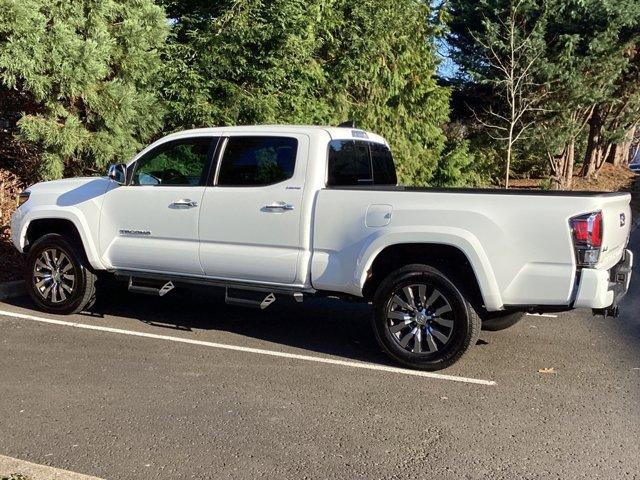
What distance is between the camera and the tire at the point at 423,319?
208 inches

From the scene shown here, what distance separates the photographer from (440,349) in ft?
17.7

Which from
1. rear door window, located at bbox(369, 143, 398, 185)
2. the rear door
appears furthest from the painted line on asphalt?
rear door window, located at bbox(369, 143, 398, 185)

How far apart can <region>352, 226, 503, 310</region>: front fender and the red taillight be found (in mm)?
666

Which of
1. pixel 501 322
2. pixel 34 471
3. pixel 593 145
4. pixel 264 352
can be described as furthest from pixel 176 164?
pixel 593 145

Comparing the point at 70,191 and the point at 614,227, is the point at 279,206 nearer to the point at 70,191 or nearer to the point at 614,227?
the point at 70,191

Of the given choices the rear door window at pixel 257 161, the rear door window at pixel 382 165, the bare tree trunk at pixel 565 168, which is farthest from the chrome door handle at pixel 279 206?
the bare tree trunk at pixel 565 168

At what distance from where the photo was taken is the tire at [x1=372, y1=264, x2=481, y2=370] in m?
5.29

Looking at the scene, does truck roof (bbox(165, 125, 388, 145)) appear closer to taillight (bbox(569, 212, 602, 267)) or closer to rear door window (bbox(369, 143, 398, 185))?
rear door window (bbox(369, 143, 398, 185))

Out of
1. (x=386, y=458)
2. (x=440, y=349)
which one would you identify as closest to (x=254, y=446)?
(x=386, y=458)

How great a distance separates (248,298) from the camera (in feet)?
19.6

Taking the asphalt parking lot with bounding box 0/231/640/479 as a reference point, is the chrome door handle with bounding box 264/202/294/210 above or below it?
above

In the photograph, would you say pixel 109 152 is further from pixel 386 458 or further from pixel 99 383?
pixel 386 458

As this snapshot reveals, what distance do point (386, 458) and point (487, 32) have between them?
13.8 meters

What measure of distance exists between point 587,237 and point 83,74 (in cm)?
683
